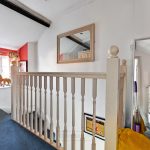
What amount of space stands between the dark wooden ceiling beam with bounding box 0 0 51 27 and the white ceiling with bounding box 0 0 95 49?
148mm

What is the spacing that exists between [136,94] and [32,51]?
3.53 metres

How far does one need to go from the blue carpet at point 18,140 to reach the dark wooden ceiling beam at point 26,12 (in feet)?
7.52

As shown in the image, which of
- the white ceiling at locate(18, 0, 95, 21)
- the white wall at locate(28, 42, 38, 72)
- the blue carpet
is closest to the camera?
the blue carpet

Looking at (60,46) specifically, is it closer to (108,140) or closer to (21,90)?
(21,90)

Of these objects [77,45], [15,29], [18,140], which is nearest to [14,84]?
[18,140]

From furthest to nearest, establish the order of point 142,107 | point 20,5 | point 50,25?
point 50,25 → point 20,5 → point 142,107

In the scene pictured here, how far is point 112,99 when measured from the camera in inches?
42.7

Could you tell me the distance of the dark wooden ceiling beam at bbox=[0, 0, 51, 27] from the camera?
2930 mm

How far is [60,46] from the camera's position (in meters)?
3.47

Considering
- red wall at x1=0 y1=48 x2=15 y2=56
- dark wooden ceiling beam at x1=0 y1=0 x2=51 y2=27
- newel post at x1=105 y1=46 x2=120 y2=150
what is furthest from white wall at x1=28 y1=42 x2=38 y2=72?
newel post at x1=105 y1=46 x2=120 y2=150

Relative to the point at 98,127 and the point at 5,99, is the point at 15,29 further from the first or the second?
the point at 98,127

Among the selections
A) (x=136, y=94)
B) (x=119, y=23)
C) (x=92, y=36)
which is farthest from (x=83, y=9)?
(x=136, y=94)

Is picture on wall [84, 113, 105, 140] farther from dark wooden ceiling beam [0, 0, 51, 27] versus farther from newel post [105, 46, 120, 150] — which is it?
dark wooden ceiling beam [0, 0, 51, 27]

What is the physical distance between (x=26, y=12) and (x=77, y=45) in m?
1.37
